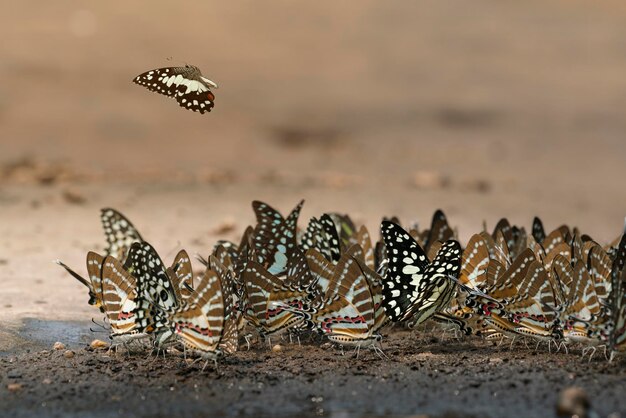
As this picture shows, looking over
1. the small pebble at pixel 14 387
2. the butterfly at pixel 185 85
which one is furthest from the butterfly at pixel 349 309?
the small pebble at pixel 14 387

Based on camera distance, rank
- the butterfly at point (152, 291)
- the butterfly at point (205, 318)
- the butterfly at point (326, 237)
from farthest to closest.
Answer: the butterfly at point (326, 237)
the butterfly at point (152, 291)
the butterfly at point (205, 318)

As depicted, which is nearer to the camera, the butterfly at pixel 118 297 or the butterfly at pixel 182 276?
the butterfly at pixel 118 297

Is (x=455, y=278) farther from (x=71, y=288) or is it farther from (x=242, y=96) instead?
(x=242, y=96)

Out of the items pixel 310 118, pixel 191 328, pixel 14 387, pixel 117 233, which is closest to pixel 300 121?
pixel 310 118

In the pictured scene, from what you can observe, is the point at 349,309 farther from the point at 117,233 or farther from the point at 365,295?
the point at 117,233

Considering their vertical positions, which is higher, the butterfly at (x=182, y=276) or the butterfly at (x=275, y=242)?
the butterfly at (x=275, y=242)

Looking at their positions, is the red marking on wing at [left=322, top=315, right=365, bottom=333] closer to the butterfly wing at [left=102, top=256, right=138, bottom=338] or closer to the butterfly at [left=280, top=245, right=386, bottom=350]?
the butterfly at [left=280, top=245, right=386, bottom=350]

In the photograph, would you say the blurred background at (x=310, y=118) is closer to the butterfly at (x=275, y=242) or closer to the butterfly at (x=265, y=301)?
the butterfly at (x=275, y=242)
